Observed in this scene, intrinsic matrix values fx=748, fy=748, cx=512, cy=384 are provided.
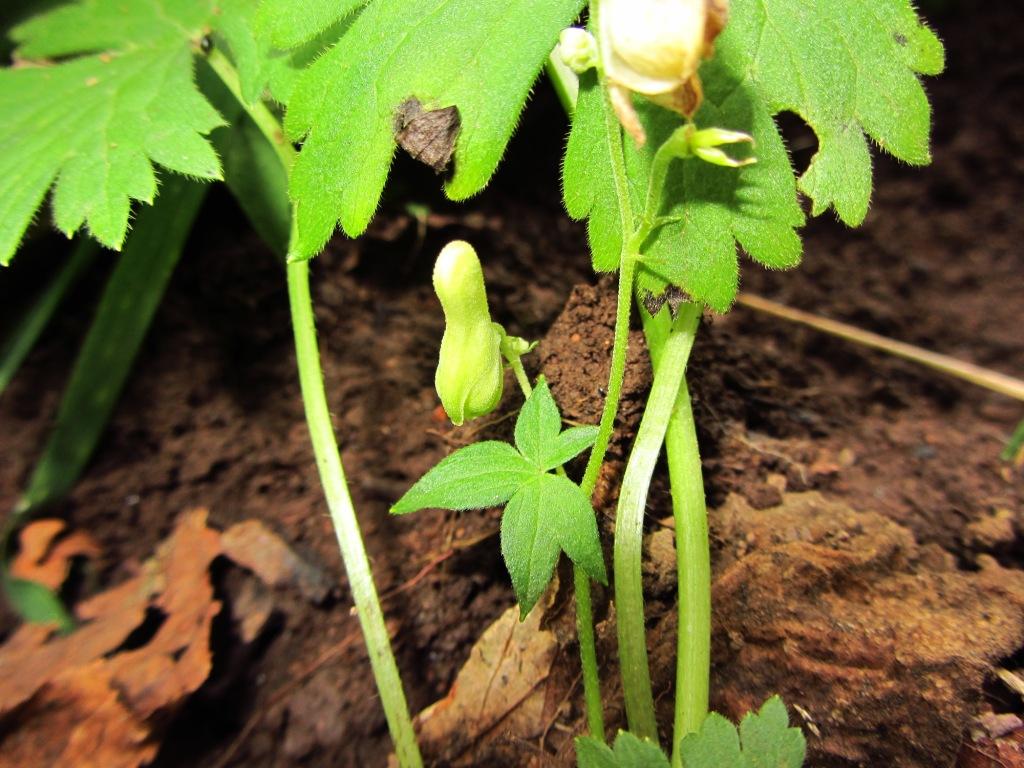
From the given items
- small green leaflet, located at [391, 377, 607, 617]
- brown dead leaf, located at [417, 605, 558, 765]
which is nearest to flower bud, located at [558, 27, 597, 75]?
small green leaflet, located at [391, 377, 607, 617]

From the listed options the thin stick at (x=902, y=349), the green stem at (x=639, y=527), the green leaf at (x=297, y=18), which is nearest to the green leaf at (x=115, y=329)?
the green leaf at (x=297, y=18)

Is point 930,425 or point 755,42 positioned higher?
point 755,42

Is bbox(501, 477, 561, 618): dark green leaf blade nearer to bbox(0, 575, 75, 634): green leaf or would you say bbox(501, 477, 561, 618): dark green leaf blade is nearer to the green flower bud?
the green flower bud

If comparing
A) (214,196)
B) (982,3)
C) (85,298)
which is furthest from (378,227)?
(982,3)

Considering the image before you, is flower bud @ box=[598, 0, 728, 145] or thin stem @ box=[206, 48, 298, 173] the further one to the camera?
thin stem @ box=[206, 48, 298, 173]

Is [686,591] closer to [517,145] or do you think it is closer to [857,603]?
[857,603]

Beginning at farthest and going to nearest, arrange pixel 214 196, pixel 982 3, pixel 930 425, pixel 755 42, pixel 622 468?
pixel 982 3
pixel 214 196
pixel 930 425
pixel 622 468
pixel 755 42

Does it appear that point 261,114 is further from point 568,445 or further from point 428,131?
point 568,445
